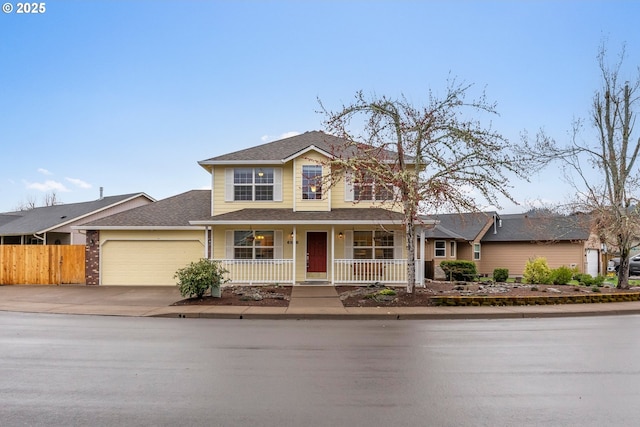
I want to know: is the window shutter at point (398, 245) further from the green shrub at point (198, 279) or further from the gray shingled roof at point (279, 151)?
the green shrub at point (198, 279)

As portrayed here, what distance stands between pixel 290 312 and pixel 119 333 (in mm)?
4790

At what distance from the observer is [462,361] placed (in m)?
7.45

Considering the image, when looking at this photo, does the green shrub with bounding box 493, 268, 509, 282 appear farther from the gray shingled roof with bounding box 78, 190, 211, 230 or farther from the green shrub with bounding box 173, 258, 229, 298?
the green shrub with bounding box 173, 258, 229, 298

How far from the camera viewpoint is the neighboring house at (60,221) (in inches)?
1095

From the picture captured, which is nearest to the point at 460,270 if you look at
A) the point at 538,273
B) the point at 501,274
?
the point at 501,274

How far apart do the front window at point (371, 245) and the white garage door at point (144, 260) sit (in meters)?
7.54

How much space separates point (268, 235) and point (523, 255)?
22436 millimetres

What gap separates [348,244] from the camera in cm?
2089

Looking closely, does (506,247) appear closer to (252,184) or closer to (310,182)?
(310,182)

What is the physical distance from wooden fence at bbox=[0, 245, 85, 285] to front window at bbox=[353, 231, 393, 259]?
44.7ft

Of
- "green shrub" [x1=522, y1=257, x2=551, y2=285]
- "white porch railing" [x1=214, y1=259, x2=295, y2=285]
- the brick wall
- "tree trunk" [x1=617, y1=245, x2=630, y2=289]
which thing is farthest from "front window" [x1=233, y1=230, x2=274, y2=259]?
"tree trunk" [x1=617, y1=245, x2=630, y2=289]

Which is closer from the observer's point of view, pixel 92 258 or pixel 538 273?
pixel 92 258

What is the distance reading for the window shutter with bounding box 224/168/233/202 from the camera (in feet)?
69.8

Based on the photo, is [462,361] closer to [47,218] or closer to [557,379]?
[557,379]
